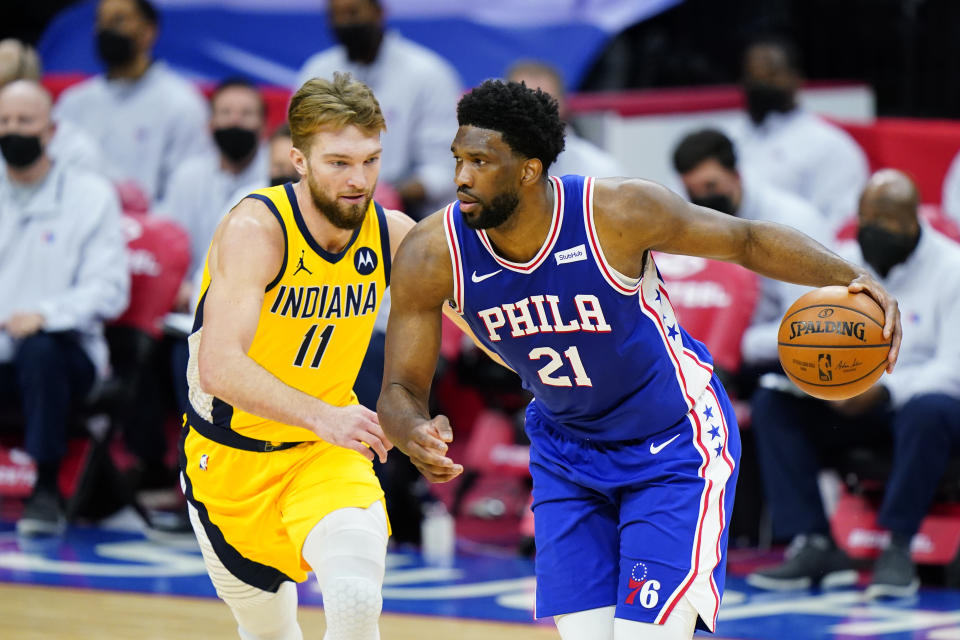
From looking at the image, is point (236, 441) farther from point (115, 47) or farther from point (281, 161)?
point (115, 47)

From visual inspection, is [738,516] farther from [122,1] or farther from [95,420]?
[122,1]

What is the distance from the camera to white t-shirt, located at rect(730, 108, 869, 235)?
8266 mm

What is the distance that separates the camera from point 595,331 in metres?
3.96

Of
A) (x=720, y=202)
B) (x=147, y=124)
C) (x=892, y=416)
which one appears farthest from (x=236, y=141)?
(x=892, y=416)

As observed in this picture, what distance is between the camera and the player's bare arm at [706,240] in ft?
12.9

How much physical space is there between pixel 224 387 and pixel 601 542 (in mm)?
1089

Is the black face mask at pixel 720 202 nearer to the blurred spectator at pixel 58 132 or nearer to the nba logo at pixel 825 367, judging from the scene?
the nba logo at pixel 825 367

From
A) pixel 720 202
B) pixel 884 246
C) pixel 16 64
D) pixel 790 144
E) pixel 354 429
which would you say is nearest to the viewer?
pixel 354 429

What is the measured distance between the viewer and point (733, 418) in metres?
4.27

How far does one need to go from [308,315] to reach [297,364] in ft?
0.53

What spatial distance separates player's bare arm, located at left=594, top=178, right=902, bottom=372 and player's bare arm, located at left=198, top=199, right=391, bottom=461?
80 cm

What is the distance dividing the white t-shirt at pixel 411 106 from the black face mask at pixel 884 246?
2431 mm

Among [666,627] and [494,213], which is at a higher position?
[494,213]

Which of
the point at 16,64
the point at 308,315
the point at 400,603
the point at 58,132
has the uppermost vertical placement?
the point at 16,64
